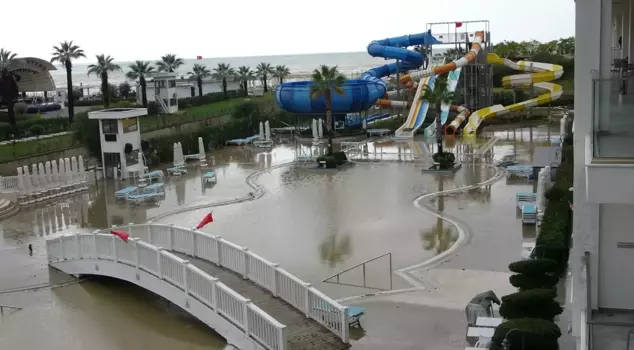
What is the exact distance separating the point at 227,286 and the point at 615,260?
27.2 ft

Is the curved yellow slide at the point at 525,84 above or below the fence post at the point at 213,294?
above

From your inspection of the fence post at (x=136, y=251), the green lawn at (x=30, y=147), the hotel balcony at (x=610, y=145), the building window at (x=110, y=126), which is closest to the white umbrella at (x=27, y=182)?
the building window at (x=110, y=126)

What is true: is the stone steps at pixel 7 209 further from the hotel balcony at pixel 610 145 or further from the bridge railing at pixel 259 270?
the hotel balcony at pixel 610 145

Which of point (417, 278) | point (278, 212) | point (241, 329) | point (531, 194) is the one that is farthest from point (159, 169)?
point (241, 329)

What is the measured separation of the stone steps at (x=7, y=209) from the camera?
90.7ft

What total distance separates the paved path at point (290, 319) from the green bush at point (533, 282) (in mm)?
3559

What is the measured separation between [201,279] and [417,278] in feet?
18.0

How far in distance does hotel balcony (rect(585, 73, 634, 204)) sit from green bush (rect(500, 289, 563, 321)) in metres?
4.96

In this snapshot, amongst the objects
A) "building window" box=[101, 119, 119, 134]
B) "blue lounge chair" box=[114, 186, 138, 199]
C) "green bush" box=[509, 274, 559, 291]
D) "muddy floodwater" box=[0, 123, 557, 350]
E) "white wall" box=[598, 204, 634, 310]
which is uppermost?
"building window" box=[101, 119, 119, 134]

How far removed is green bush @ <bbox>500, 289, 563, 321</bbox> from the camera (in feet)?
40.8

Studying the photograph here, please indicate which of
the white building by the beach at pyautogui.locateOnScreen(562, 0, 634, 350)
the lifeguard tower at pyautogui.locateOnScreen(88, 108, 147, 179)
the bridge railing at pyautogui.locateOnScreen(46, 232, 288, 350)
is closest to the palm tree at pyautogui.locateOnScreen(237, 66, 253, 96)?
the lifeguard tower at pyautogui.locateOnScreen(88, 108, 147, 179)

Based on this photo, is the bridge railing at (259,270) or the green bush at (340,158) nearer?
the bridge railing at (259,270)

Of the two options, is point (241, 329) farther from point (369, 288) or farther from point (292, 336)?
point (369, 288)

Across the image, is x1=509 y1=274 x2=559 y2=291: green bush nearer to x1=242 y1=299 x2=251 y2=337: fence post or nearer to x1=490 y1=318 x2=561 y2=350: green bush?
x1=490 y1=318 x2=561 y2=350: green bush
